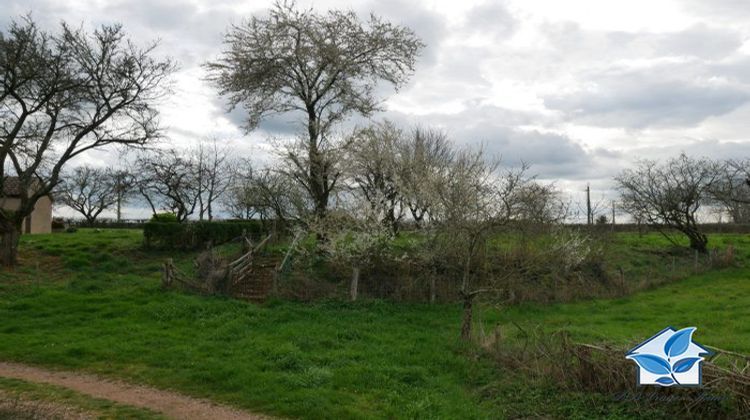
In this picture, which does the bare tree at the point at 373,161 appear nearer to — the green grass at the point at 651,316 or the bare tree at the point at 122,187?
the green grass at the point at 651,316

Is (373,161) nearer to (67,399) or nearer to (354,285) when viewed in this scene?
(354,285)

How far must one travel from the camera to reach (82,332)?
13.8m

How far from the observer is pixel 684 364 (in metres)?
7.56

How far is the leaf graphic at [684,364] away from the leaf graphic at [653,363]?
0.11 metres

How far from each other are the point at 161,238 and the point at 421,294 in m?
13.5

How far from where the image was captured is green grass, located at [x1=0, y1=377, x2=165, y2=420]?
8.47m

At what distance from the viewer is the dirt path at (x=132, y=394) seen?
28.9 ft

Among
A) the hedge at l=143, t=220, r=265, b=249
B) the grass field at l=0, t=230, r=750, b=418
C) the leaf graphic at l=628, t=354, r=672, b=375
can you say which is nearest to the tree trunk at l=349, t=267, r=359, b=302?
the grass field at l=0, t=230, r=750, b=418

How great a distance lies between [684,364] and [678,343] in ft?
0.93

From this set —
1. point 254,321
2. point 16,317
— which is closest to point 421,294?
point 254,321

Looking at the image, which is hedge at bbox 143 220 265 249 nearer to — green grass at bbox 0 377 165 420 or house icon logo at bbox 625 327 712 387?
green grass at bbox 0 377 165 420

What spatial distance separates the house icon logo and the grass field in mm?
903

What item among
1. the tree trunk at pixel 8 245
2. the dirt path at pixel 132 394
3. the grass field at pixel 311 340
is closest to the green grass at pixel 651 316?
the grass field at pixel 311 340

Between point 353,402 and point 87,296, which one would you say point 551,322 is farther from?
point 87,296
